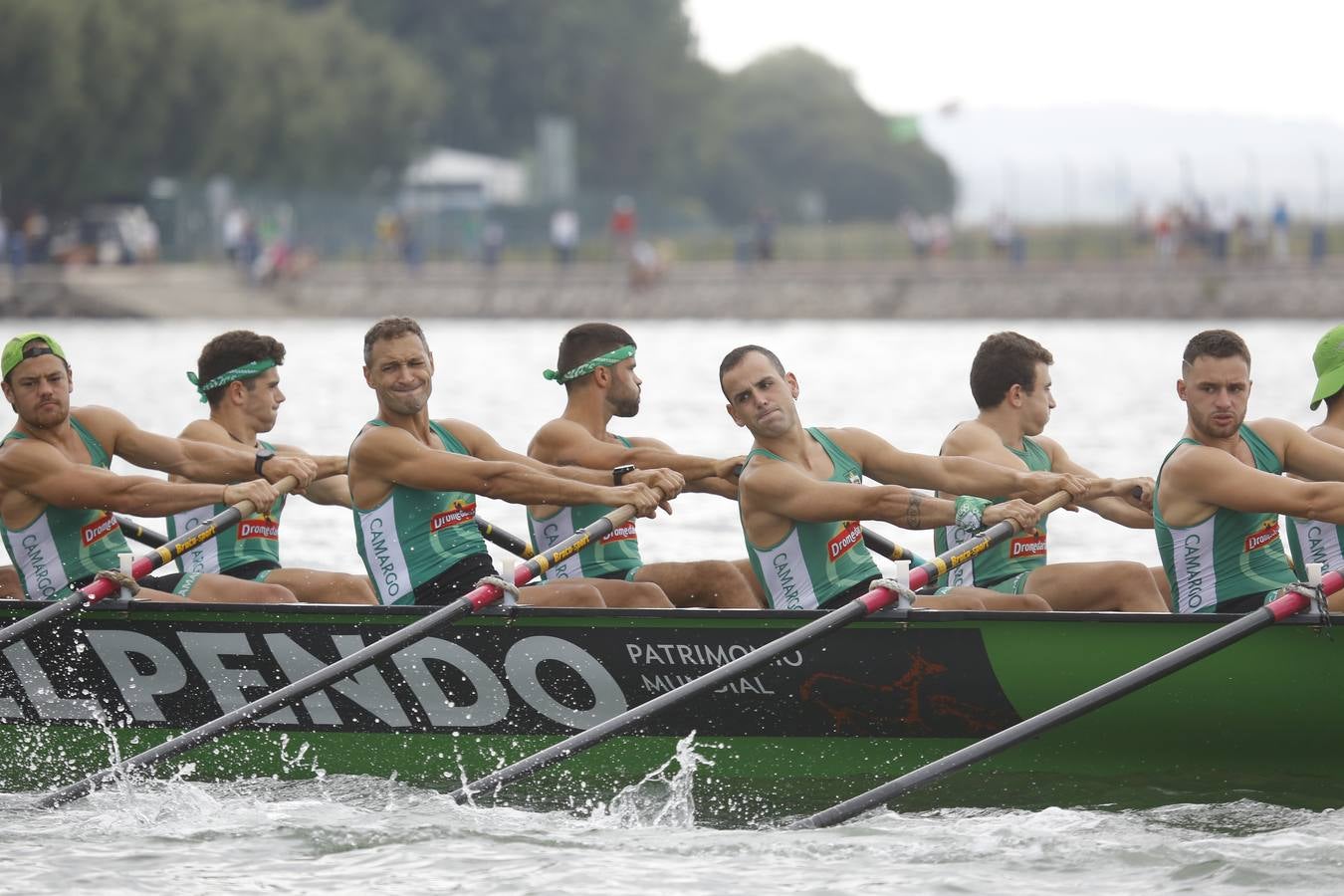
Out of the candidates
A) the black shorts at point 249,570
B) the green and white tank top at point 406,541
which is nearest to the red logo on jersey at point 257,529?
the black shorts at point 249,570

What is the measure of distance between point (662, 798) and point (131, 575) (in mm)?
2442

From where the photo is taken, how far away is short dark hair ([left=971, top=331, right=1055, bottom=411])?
30.2ft

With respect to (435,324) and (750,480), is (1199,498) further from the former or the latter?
(435,324)

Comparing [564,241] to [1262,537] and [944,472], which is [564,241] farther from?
[1262,537]

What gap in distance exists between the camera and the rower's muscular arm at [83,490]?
359 inches

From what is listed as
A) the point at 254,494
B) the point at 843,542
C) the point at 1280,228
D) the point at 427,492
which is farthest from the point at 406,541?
the point at 1280,228

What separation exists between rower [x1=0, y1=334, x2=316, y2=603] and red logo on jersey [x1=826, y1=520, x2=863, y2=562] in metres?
2.39

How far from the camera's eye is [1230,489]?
805 centimetres

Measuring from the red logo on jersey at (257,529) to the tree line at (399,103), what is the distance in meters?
46.1

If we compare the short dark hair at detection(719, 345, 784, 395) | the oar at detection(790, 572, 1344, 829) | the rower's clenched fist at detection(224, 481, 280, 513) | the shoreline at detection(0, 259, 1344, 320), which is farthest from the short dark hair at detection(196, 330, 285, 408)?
the shoreline at detection(0, 259, 1344, 320)

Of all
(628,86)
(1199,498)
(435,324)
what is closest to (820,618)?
(1199,498)

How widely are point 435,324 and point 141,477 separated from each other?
39.2 m

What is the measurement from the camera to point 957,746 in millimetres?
8617

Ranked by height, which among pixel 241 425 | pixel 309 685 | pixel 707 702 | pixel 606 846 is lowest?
pixel 606 846
